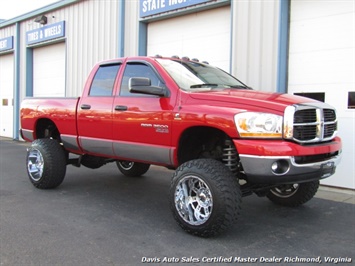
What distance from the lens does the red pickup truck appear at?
3.82m

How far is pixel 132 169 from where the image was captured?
24.7ft

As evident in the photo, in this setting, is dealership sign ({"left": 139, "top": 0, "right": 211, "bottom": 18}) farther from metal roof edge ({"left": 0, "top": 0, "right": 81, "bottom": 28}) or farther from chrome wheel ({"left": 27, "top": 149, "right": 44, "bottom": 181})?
chrome wheel ({"left": 27, "top": 149, "right": 44, "bottom": 181})

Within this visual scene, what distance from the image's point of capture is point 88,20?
40.3 ft

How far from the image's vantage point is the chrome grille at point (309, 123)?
377cm

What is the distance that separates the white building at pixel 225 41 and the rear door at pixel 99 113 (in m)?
3.47

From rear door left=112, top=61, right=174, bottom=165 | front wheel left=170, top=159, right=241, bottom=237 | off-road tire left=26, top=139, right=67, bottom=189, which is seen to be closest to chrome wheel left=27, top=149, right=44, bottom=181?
off-road tire left=26, top=139, right=67, bottom=189

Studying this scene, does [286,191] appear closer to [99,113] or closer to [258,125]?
[258,125]

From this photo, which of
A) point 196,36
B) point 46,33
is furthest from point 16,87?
point 196,36

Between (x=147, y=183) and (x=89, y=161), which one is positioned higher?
(x=89, y=161)

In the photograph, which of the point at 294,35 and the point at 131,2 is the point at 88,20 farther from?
the point at 294,35

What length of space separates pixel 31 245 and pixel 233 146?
Result: 2.35m

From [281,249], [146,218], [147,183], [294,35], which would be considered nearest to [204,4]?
[294,35]

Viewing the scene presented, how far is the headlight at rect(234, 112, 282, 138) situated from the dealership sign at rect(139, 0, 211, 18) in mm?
5744

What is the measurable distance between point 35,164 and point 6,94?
12.2 meters
